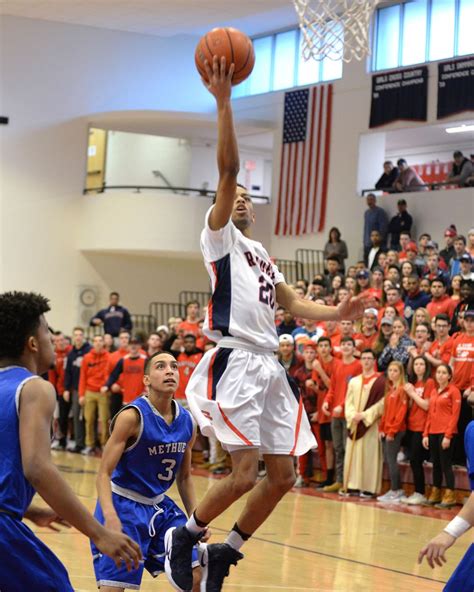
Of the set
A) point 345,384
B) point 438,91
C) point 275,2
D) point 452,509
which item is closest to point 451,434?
point 452,509

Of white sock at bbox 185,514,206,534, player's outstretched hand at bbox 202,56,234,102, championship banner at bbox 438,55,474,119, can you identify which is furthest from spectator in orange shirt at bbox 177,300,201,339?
player's outstretched hand at bbox 202,56,234,102

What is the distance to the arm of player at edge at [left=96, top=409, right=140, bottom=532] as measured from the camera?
15.9 feet

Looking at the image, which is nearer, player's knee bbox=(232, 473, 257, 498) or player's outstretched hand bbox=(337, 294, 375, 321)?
player's knee bbox=(232, 473, 257, 498)

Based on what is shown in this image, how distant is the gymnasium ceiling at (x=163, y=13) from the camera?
20.1 metres

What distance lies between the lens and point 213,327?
5.22 metres

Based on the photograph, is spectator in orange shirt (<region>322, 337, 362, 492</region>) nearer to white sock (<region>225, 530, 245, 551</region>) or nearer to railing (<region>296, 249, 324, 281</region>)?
white sock (<region>225, 530, 245, 551</region>)

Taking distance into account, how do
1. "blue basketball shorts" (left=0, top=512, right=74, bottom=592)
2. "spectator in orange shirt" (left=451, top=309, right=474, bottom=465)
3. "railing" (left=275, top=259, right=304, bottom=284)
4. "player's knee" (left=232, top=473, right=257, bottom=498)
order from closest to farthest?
"blue basketball shorts" (left=0, top=512, right=74, bottom=592) → "player's knee" (left=232, top=473, right=257, bottom=498) → "spectator in orange shirt" (left=451, top=309, right=474, bottom=465) → "railing" (left=275, top=259, right=304, bottom=284)

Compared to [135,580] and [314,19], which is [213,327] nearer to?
[135,580]

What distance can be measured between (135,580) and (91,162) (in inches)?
835

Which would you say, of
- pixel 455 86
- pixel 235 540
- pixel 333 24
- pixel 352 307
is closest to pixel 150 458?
pixel 235 540

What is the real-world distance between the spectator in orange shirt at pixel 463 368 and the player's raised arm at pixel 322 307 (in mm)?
5704

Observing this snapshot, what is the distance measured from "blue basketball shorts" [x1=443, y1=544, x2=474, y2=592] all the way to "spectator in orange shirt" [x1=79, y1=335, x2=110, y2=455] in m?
11.6

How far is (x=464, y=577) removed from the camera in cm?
385

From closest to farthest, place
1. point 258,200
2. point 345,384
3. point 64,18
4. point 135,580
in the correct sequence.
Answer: point 135,580 → point 345,384 → point 64,18 → point 258,200
